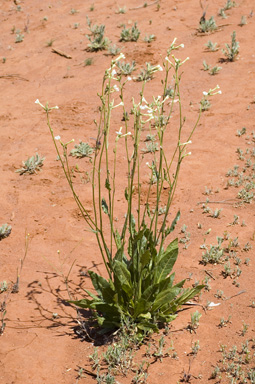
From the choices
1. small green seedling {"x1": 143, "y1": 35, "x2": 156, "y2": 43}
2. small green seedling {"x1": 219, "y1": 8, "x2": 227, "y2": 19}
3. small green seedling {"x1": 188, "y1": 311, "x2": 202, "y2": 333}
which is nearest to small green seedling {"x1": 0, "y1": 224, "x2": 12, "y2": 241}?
small green seedling {"x1": 188, "y1": 311, "x2": 202, "y2": 333}

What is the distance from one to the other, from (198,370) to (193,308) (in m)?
0.61

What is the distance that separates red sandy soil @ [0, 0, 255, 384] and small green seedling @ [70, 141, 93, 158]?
0.24 m

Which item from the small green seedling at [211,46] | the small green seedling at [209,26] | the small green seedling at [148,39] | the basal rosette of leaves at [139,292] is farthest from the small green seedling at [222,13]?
the basal rosette of leaves at [139,292]

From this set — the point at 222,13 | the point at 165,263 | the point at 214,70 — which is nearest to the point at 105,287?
the point at 165,263

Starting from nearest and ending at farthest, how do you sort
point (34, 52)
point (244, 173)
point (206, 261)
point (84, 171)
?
point (206, 261) < point (244, 173) < point (84, 171) < point (34, 52)

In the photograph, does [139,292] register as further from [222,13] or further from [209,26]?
[222,13]

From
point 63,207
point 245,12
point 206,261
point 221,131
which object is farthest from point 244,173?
point 245,12

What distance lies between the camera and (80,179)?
5.87 metres

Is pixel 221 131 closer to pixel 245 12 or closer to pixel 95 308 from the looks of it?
pixel 95 308

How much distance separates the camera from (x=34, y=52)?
400 inches

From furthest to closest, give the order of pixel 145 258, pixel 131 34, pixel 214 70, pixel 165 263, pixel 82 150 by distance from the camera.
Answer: pixel 131 34 < pixel 214 70 < pixel 82 150 < pixel 165 263 < pixel 145 258

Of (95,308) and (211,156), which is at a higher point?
(95,308)

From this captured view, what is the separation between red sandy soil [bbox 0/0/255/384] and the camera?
3.45 m

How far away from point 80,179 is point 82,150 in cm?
62
